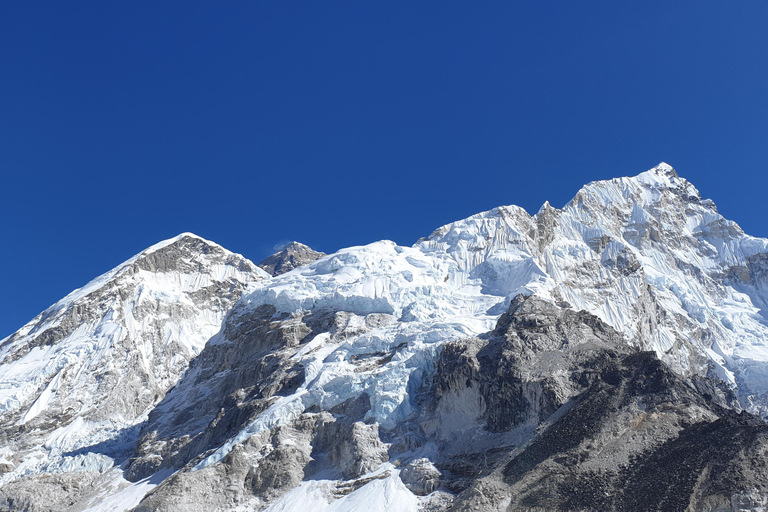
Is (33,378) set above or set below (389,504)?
above

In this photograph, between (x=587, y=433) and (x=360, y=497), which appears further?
(x=360, y=497)

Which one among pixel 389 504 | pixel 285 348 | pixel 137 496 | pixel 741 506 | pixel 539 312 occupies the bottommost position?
pixel 741 506

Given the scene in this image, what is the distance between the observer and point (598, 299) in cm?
18462

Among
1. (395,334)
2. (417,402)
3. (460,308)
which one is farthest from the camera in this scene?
(460,308)

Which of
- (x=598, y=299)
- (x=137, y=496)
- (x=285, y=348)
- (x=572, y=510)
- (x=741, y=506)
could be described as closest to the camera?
(x=741, y=506)

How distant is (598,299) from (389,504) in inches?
4321

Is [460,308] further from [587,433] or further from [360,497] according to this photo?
[587,433]

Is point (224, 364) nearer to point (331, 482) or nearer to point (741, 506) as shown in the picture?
point (331, 482)

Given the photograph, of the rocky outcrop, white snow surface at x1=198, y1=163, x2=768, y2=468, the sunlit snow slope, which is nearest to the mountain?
the rocky outcrop

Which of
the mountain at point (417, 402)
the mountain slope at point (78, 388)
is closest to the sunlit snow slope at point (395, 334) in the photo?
the mountain at point (417, 402)

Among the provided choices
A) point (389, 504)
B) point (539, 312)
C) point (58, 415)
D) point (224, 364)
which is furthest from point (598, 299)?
point (58, 415)

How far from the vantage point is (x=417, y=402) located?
115m

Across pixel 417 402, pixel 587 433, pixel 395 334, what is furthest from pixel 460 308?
pixel 587 433

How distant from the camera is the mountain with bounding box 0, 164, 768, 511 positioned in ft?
276
